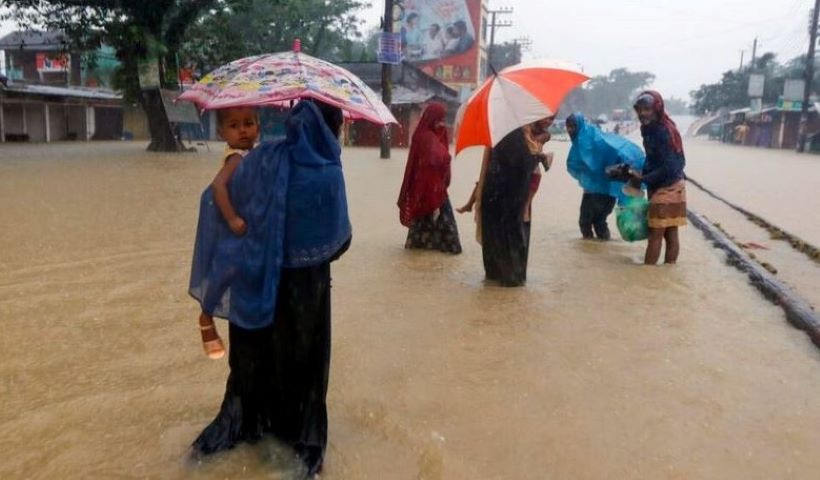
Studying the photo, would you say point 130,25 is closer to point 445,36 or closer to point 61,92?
point 61,92

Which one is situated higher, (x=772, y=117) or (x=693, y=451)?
(x=772, y=117)

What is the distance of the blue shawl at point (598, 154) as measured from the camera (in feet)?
24.3

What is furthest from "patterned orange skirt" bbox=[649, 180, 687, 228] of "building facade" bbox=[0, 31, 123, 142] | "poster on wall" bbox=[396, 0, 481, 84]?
"poster on wall" bbox=[396, 0, 481, 84]

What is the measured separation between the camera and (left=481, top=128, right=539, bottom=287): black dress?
5230 millimetres

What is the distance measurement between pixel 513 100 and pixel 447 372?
2.00m

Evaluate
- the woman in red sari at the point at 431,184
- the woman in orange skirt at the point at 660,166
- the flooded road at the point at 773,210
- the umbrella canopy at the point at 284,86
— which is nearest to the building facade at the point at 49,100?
the woman in red sari at the point at 431,184

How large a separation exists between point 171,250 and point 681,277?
478 centimetres

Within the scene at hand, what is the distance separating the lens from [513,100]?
15.3ft

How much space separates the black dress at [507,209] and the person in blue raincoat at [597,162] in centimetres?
241

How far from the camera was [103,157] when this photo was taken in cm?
1889

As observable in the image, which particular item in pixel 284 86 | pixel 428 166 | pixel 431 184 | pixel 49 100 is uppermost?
pixel 49 100

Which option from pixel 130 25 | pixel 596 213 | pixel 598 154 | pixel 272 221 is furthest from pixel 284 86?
pixel 130 25

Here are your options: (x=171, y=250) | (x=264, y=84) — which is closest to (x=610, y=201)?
(x=171, y=250)

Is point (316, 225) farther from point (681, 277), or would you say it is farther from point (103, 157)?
point (103, 157)
